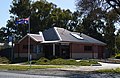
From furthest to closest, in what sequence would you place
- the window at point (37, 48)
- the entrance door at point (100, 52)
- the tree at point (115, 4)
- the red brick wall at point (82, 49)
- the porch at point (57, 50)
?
the entrance door at point (100, 52) → the red brick wall at point (82, 49) → the window at point (37, 48) → the porch at point (57, 50) → the tree at point (115, 4)

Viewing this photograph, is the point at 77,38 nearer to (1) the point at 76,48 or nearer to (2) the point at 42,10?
(1) the point at 76,48

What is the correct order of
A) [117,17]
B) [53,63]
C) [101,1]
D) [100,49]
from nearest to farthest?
A: 1. [101,1]
2. [117,17]
3. [53,63]
4. [100,49]

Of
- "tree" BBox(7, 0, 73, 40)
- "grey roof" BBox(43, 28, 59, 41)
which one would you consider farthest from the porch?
"tree" BBox(7, 0, 73, 40)

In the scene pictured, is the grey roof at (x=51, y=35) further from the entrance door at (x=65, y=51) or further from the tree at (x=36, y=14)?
the tree at (x=36, y=14)

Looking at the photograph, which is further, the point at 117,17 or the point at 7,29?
the point at 7,29

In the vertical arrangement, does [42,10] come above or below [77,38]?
above

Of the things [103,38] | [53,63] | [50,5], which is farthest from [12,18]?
[53,63]

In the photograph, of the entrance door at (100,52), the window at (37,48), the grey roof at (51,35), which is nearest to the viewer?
the grey roof at (51,35)

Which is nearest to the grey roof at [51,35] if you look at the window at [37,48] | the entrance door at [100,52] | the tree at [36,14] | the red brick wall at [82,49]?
the window at [37,48]

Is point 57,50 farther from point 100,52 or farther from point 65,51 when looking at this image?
point 100,52

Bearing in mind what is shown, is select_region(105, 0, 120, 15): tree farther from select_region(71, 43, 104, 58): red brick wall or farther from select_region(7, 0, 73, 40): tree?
select_region(7, 0, 73, 40): tree

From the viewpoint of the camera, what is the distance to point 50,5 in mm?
80062

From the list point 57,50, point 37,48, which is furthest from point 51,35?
point 37,48

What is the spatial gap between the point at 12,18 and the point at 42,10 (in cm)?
870
